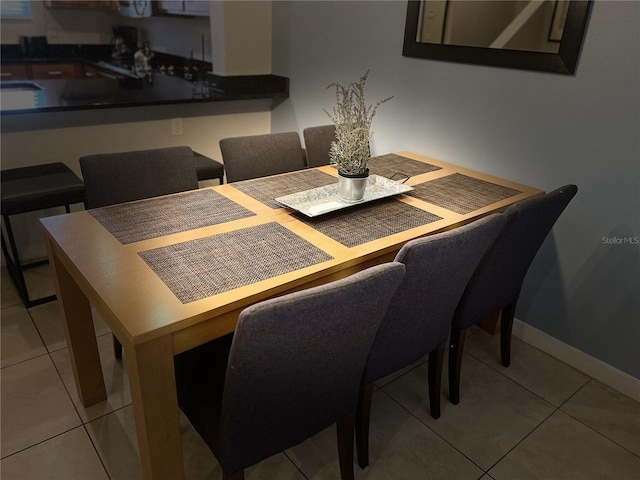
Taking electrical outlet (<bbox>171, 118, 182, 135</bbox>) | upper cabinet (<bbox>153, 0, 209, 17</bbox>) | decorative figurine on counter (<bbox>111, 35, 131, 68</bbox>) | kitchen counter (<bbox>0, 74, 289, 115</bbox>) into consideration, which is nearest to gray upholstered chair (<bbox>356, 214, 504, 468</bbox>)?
kitchen counter (<bbox>0, 74, 289, 115</bbox>)

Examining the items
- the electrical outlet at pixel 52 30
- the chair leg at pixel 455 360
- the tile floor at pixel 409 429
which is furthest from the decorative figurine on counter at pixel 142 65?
the chair leg at pixel 455 360

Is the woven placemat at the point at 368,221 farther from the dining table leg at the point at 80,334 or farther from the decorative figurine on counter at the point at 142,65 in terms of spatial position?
the decorative figurine on counter at the point at 142,65

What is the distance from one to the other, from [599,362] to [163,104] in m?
2.73

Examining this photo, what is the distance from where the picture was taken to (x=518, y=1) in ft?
7.92

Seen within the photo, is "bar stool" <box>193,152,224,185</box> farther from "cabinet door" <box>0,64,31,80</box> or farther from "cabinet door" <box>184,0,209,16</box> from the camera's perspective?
"cabinet door" <box>0,64,31,80</box>

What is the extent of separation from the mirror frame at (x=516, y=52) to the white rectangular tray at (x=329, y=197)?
76cm

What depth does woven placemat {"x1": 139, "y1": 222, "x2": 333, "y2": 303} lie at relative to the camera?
4.26ft

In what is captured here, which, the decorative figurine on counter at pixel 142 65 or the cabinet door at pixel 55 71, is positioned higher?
the decorative figurine on counter at pixel 142 65

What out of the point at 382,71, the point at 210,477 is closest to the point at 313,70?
the point at 382,71

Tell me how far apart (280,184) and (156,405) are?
1119 millimetres

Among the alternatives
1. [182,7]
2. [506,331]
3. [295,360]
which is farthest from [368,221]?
[182,7]

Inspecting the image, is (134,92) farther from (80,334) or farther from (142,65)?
(80,334)

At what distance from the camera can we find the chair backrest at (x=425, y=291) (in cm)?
132

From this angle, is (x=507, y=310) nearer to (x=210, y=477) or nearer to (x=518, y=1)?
(x=210, y=477)
